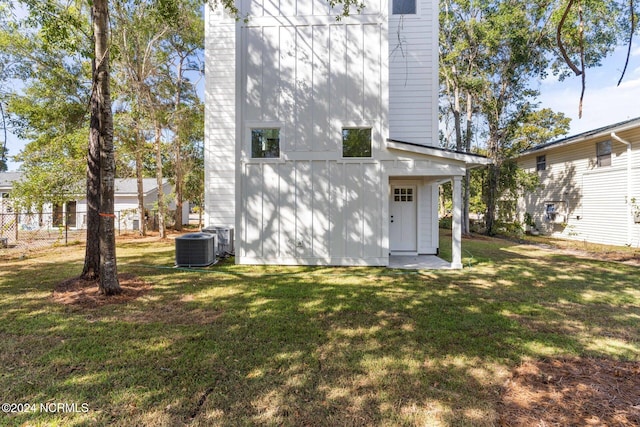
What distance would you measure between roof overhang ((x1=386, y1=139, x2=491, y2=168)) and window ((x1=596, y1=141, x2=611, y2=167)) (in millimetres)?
10041

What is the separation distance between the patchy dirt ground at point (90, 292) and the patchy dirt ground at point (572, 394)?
214 inches

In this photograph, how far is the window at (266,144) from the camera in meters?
7.59

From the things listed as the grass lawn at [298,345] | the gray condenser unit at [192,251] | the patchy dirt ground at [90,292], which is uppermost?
the gray condenser unit at [192,251]

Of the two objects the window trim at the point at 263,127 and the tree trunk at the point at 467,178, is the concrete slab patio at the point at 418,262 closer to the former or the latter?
the window trim at the point at 263,127

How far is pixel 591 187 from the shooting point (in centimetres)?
1303

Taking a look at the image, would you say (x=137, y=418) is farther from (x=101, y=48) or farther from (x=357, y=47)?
(x=357, y=47)

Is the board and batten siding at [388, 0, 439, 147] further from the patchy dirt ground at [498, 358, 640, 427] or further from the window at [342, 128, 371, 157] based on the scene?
the patchy dirt ground at [498, 358, 640, 427]

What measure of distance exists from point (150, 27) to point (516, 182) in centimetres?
1946

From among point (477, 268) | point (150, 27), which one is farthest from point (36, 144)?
point (477, 268)

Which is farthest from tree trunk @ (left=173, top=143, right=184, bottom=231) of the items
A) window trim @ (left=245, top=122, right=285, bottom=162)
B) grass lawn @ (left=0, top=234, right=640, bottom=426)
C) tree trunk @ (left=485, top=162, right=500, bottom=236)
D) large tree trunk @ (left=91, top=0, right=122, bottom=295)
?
tree trunk @ (left=485, top=162, right=500, bottom=236)

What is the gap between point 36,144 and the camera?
43.2 ft

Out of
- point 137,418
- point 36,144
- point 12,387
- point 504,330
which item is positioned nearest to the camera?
point 137,418

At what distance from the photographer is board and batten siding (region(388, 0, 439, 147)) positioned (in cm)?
911

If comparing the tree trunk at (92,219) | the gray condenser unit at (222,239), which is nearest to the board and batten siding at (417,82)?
the gray condenser unit at (222,239)
